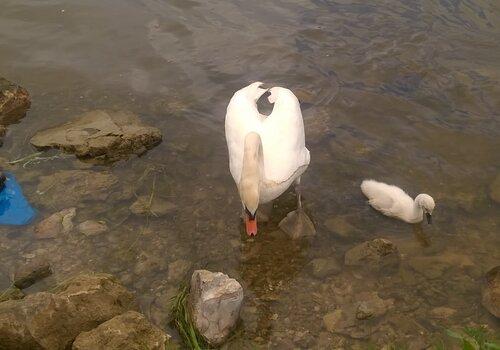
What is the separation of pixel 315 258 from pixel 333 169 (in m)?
1.29

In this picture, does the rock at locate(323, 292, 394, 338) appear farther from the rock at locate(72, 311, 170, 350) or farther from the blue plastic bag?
the blue plastic bag

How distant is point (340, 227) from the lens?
5.19 meters

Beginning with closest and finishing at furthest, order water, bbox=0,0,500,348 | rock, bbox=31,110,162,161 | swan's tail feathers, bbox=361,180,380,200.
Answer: water, bbox=0,0,500,348 → swan's tail feathers, bbox=361,180,380,200 → rock, bbox=31,110,162,161

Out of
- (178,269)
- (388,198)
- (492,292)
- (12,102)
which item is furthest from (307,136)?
(12,102)

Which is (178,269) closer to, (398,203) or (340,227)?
(340,227)

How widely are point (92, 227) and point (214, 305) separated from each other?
70.1 inches

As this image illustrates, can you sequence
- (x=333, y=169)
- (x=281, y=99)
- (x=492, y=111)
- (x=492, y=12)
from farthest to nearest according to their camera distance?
(x=492, y=12)
(x=492, y=111)
(x=333, y=169)
(x=281, y=99)

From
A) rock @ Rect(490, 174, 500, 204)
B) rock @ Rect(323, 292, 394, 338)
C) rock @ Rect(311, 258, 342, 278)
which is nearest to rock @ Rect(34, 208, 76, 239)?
rock @ Rect(311, 258, 342, 278)

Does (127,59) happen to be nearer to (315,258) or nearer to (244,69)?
(244,69)

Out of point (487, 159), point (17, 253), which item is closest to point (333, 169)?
point (487, 159)

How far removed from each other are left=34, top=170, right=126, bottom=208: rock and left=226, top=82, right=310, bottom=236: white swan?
1327 millimetres

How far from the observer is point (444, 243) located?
5074 mm

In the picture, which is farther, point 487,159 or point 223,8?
point 223,8

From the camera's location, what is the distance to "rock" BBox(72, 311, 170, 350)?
3436 millimetres
